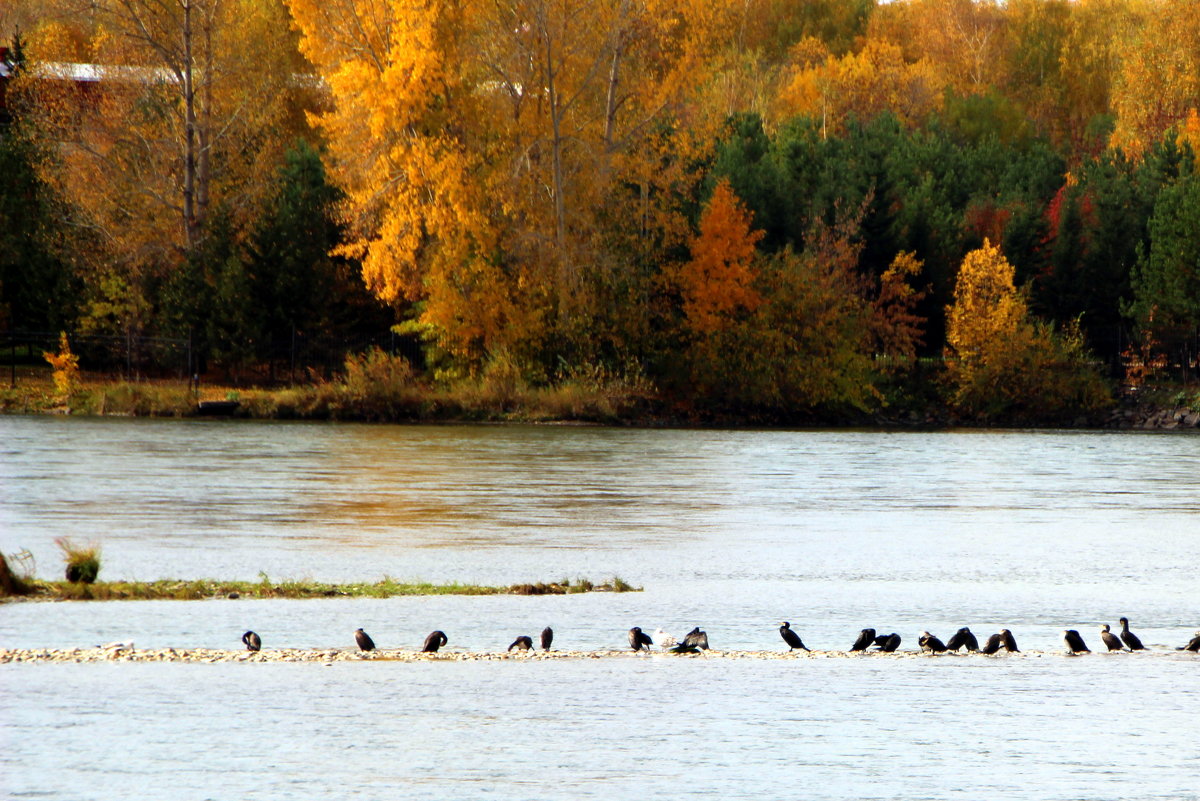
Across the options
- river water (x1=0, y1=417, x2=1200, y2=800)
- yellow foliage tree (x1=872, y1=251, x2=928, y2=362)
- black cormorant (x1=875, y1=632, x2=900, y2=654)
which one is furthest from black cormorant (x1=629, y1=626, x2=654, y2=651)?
yellow foliage tree (x1=872, y1=251, x2=928, y2=362)

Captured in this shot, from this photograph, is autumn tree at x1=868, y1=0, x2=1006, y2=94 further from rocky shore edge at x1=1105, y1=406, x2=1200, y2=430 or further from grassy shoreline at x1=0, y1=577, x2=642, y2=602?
grassy shoreline at x1=0, y1=577, x2=642, y2=602

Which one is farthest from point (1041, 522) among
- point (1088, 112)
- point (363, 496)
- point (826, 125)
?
point (1088, 112)

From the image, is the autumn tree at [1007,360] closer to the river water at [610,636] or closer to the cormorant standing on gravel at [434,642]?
the river water at [610,636]

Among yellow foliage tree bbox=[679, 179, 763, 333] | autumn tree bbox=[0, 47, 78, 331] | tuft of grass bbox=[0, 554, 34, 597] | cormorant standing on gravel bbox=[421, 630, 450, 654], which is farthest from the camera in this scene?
autumn tree bbox=[0, 47, 78, 331]

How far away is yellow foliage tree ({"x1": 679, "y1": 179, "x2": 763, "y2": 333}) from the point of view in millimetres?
63875

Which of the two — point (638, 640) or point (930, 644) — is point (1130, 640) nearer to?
point (930, 644)

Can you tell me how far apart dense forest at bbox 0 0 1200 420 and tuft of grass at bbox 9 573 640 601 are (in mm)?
39180

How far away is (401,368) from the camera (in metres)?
61.1

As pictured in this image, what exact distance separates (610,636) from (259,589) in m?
4.39

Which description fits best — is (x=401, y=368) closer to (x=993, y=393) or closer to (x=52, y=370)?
(x=52, y=370)

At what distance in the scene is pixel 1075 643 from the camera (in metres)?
17.7

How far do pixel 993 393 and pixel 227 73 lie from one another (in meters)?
32.7

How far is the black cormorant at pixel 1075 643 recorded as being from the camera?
17609 mm

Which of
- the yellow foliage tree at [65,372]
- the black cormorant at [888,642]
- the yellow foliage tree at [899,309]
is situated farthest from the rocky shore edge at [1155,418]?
the black cormorant at [888,642]
